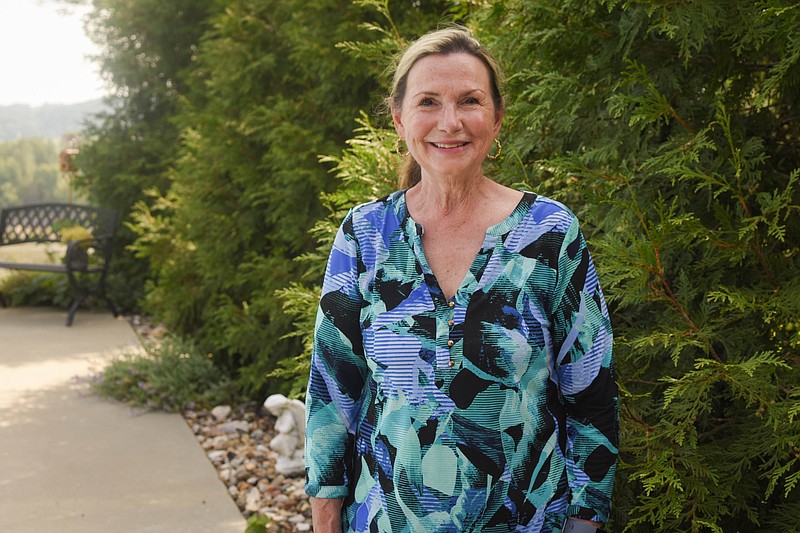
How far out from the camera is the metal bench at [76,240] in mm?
9047

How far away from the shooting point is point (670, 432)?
7.04 ft

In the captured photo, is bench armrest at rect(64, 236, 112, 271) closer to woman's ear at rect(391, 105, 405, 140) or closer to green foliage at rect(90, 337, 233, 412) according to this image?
green foliage at rect(90, 337, 233, 412)

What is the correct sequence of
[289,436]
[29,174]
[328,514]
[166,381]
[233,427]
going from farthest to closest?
[29,174] < [166,381] < [233,427] < [289,436] < [328,514]

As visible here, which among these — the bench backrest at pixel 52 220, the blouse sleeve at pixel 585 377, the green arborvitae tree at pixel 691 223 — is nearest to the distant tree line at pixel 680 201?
the green arborvitae tree at pixel 691 223

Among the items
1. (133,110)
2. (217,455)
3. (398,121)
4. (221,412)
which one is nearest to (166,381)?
(221,412)

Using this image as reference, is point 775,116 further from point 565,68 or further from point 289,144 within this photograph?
point 289,144

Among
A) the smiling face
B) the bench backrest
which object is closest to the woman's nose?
the smiling face

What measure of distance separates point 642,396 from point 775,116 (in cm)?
101

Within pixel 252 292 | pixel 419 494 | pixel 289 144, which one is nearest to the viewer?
pixel 419 494

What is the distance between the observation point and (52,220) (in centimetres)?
1066

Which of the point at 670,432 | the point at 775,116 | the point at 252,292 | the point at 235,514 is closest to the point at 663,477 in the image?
the point at 670,432

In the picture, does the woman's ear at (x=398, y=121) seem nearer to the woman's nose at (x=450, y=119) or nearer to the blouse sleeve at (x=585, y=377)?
the woman's nose at (x=450, y=119)

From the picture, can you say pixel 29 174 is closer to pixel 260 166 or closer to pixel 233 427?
pixel 260 166

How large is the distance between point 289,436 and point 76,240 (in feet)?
16.9
